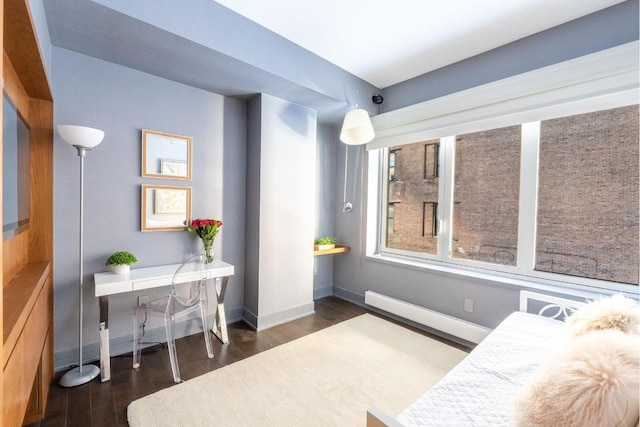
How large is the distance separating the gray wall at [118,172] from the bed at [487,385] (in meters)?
2.24

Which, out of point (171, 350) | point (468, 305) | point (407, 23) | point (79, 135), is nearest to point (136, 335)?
point (171, 350)

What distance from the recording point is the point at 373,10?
2066 millimetres

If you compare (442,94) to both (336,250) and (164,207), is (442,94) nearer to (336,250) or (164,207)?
(336,250)

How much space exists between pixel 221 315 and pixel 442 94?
3003 mm

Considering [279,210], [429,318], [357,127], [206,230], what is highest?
[357,127]

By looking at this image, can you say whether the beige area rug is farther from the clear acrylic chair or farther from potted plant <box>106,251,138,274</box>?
potted plant <box>106,251,138,274</box>

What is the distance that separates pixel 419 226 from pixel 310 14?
2.30m

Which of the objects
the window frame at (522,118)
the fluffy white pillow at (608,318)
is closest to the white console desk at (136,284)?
the window frame at (522,118)

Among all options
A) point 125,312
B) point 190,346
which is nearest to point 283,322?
point 190,346

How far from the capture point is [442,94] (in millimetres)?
2828

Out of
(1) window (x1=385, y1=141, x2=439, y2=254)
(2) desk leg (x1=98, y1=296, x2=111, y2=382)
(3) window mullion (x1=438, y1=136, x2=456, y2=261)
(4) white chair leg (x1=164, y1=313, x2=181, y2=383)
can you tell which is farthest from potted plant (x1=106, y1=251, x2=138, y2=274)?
(3) window mullion (x1=438, y1=136, x2=456, y2=261)

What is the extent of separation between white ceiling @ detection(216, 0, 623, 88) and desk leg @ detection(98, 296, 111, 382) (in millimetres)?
2263

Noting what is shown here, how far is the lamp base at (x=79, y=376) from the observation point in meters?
1.86

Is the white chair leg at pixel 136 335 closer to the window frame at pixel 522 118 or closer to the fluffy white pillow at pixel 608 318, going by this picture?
the window frame at pixel 522 118
